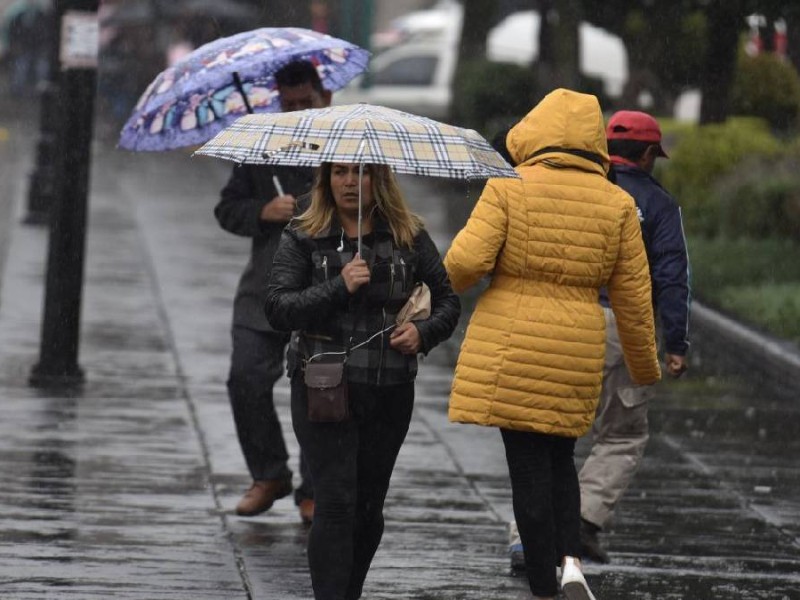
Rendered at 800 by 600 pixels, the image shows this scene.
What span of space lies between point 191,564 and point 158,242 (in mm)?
11508

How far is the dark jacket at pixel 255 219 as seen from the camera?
25.7ft

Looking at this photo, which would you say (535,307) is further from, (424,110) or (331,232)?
(424,110)

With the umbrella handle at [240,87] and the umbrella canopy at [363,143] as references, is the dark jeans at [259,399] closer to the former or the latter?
the umbrella handle at [240,87]

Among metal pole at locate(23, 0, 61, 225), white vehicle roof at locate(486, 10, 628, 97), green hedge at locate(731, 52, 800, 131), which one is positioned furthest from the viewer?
white vehicle roof at locate(486, 10, 628, 97)

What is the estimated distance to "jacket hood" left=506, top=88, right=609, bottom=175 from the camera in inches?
255

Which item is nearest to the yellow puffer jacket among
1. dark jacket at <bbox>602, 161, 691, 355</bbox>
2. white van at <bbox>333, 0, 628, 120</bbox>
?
dark jacket at <bbox>602, 161, 691, 355</bbox>

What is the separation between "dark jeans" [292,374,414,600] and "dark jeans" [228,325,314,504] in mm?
1676

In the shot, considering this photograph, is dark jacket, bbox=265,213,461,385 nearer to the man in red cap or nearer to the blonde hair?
the blonde hair

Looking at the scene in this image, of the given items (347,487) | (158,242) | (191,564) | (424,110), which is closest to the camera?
(347,487)

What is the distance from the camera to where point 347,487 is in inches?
240

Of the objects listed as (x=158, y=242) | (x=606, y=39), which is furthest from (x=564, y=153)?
(x=606, y=39)

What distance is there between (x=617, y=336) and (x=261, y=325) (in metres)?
1.41

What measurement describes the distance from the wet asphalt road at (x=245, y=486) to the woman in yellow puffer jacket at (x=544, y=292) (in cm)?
68

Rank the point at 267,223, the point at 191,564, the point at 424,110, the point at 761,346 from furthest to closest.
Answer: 1. the point at 424,110
2. the point at 761,346
3. the point at 267,223
4. the point at 191,564
